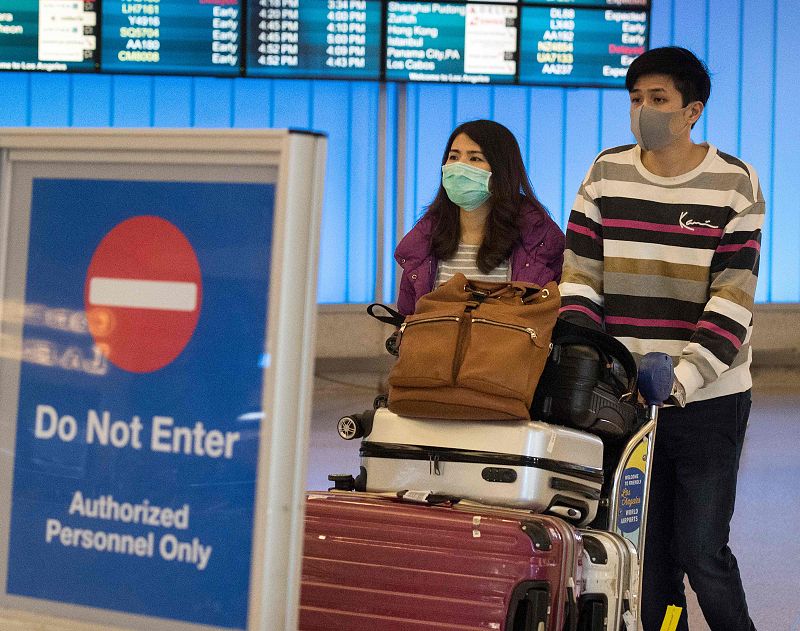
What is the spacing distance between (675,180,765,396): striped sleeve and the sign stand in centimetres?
113

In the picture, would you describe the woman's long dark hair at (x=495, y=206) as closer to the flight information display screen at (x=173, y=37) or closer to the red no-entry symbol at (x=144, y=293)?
the red no-entry symbol at (x=144, y=293)

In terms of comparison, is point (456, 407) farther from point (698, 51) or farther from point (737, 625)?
point (698, 51)

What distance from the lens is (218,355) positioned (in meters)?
1.40

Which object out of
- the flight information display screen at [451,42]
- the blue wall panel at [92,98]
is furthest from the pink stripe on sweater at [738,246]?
the blue wall panel at [92,98]

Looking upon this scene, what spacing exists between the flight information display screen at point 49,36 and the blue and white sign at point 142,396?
5766 millimetres

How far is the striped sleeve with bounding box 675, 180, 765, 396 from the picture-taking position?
2273 mm

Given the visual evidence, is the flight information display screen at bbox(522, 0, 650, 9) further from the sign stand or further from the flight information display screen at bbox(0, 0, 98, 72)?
the sign stand

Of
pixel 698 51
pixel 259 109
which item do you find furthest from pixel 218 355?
pixel 698 51

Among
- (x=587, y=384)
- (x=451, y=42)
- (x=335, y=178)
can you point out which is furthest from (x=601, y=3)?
(x=587, y=384)

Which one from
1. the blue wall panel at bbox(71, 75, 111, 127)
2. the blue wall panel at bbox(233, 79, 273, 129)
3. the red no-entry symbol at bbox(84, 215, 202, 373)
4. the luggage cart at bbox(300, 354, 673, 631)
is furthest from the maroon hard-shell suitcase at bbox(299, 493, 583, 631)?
the blue wall panel at bbox(71, 75, 111, 127)

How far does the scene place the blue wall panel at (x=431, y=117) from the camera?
7.70 m

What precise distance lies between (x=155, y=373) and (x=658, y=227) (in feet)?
4.39

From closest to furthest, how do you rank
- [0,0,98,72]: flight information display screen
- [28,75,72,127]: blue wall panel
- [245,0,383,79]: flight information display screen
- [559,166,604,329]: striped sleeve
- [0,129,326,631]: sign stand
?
[0,129,326,631]: sign stand → [559,166,604,329]: striped sleeve → [0,0,98,72]: flight information display screen → [245,0,383,79]: flight information display screen → [28,75,72,127]: blue wall panel

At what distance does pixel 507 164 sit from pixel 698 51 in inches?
226
